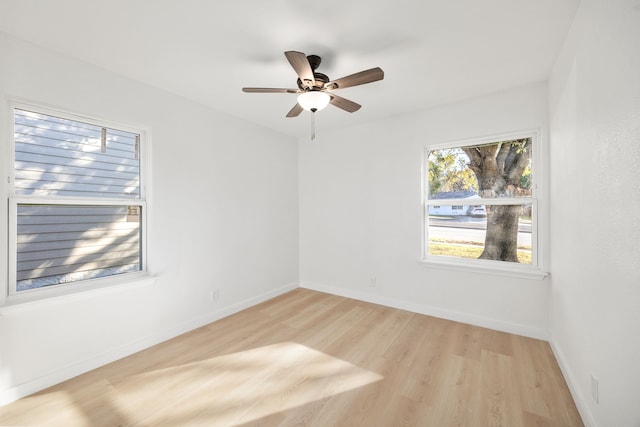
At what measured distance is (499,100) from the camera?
2.81 meters

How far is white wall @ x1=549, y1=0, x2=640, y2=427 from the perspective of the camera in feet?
3.63

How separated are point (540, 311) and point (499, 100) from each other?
2220mm

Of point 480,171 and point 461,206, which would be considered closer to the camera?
point 480,171

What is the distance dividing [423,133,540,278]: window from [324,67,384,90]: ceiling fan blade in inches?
69.1

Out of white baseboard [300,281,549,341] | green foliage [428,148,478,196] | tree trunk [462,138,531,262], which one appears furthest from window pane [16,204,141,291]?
tree trunk [462,138,531,262]

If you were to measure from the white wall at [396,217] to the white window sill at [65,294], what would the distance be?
2.47 m

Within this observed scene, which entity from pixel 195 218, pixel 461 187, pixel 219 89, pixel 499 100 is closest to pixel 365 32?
pixel 219 89

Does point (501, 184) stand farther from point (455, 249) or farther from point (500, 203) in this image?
point (455, 249)

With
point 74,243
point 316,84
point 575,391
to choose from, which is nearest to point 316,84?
point 316,84

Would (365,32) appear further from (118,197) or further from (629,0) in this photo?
(118,197)

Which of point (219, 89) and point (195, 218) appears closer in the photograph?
point (219, 89)

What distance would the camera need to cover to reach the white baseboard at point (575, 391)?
61.3 inches

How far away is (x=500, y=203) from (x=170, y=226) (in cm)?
357

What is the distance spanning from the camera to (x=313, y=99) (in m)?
2.09
